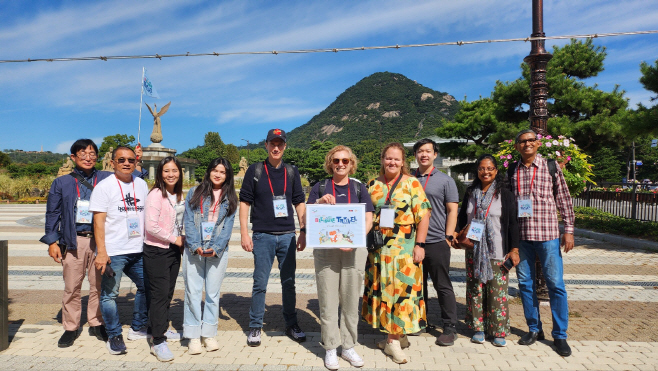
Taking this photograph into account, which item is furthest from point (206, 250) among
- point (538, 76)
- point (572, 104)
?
point (572, 104)

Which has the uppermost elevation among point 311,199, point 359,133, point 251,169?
point 359,133

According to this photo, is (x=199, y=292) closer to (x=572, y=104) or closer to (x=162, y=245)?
(x=162, y=245)

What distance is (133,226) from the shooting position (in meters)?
3.80

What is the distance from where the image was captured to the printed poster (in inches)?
132

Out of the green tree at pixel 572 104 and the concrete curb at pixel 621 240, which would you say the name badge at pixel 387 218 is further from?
the green tree at pixel 572 104

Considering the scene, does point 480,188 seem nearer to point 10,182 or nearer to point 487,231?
point 487,231

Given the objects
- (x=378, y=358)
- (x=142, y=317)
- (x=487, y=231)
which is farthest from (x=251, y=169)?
(x=487, y=231)

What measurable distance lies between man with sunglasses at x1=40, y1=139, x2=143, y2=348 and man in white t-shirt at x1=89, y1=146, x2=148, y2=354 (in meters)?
0.32

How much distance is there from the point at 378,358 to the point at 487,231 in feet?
5.38

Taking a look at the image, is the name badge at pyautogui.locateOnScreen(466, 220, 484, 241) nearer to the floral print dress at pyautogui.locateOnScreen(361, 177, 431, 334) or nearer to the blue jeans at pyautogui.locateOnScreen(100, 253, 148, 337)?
the floral print dress at pyautogui.locateOnScreen(361, 177, 431, 334)

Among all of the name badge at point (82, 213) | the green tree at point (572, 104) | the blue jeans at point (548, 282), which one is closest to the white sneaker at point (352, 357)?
the blue jeans at point (548, 282)

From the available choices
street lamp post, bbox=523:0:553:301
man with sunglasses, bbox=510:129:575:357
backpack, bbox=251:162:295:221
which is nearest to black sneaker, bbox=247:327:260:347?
backpack, bbox=251:162:295:221

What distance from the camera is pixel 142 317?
4137 millimetres

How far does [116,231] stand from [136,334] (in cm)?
117
